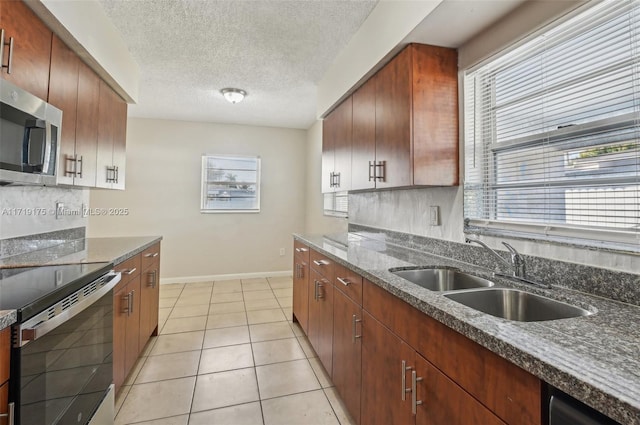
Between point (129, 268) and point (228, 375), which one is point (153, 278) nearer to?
point (129, 268)

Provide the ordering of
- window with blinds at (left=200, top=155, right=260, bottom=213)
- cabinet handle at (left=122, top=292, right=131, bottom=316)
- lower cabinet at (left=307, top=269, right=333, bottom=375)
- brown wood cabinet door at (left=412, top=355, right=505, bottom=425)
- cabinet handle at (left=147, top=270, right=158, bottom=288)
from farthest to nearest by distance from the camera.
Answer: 1. window with blinds at (left=200, top=155, right=260, bottom=213)
2. cabinet handle at (left=147, top=270, right=158, bottom=288)
3. lower cabinet at (left=307, top=269, right=333, bottom=375)
4. cabinet handle at (left=122, top=292, right=131, bottom=316)
5. brown wood cabinet door at (left=412, top=355, right=505, bottom=425)

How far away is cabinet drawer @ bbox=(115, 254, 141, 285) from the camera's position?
1.88 meters

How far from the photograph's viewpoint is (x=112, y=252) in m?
1.97

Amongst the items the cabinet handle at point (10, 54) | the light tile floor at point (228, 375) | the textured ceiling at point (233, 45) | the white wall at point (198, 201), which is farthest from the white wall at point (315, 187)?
the cabinet handle at point (10, 54)

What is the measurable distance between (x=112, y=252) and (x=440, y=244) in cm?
216

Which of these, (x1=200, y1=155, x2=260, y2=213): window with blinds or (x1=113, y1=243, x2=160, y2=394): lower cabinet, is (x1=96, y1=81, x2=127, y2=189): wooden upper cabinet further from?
(x1=200, y1=155, x2=260, y2=213): window with blinds

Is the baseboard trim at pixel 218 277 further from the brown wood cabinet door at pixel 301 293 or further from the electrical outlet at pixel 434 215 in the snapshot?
the electrical outlet at pixel 434 215

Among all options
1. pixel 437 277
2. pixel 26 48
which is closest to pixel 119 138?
pixel 26 48

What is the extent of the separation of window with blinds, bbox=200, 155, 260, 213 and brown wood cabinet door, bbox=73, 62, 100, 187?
2547mm

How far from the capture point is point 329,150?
3141 millimetres

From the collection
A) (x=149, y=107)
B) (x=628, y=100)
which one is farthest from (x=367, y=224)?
(x=149, y=107)

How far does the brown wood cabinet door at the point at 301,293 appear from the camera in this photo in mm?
2666

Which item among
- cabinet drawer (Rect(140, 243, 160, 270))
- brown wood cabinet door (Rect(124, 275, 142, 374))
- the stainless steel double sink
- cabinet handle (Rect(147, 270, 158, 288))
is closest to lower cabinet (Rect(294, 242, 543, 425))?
the stainless steel double sink

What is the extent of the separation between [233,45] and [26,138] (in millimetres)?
1693
